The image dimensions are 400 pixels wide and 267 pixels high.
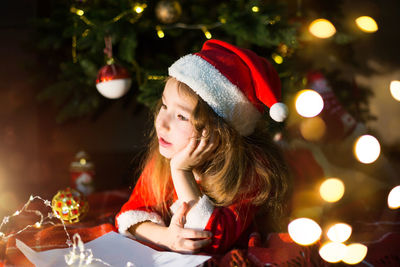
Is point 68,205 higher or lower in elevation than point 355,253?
lower

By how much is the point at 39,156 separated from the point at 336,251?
4.49 ft

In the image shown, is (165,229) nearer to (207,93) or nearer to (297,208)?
(207,93)

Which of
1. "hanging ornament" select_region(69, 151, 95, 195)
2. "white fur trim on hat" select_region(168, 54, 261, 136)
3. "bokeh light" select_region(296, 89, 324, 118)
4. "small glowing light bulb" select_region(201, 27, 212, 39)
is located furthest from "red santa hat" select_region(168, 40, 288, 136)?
"hanging ornament" select_region(69, 151, 95, 195)

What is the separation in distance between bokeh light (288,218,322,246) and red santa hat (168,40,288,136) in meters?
0.25

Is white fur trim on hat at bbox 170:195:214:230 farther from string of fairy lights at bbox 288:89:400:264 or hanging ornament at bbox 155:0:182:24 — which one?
hanging ornament at bbox 155:0:182:24

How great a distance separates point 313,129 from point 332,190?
25 centimetres

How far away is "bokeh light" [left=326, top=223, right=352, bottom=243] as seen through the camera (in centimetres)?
104

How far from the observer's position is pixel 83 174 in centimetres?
147

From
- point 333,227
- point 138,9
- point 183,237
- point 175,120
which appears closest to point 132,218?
point 183,237

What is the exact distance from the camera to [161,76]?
1212 millimetres

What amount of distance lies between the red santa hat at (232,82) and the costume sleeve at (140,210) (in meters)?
0.28

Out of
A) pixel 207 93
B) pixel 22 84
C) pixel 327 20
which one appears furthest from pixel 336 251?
pixel 22 84

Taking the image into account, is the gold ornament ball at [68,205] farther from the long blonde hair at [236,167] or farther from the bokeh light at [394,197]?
the bokeh light at [394,197]

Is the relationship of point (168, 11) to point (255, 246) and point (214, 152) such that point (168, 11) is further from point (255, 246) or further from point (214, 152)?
point (255, 246)
